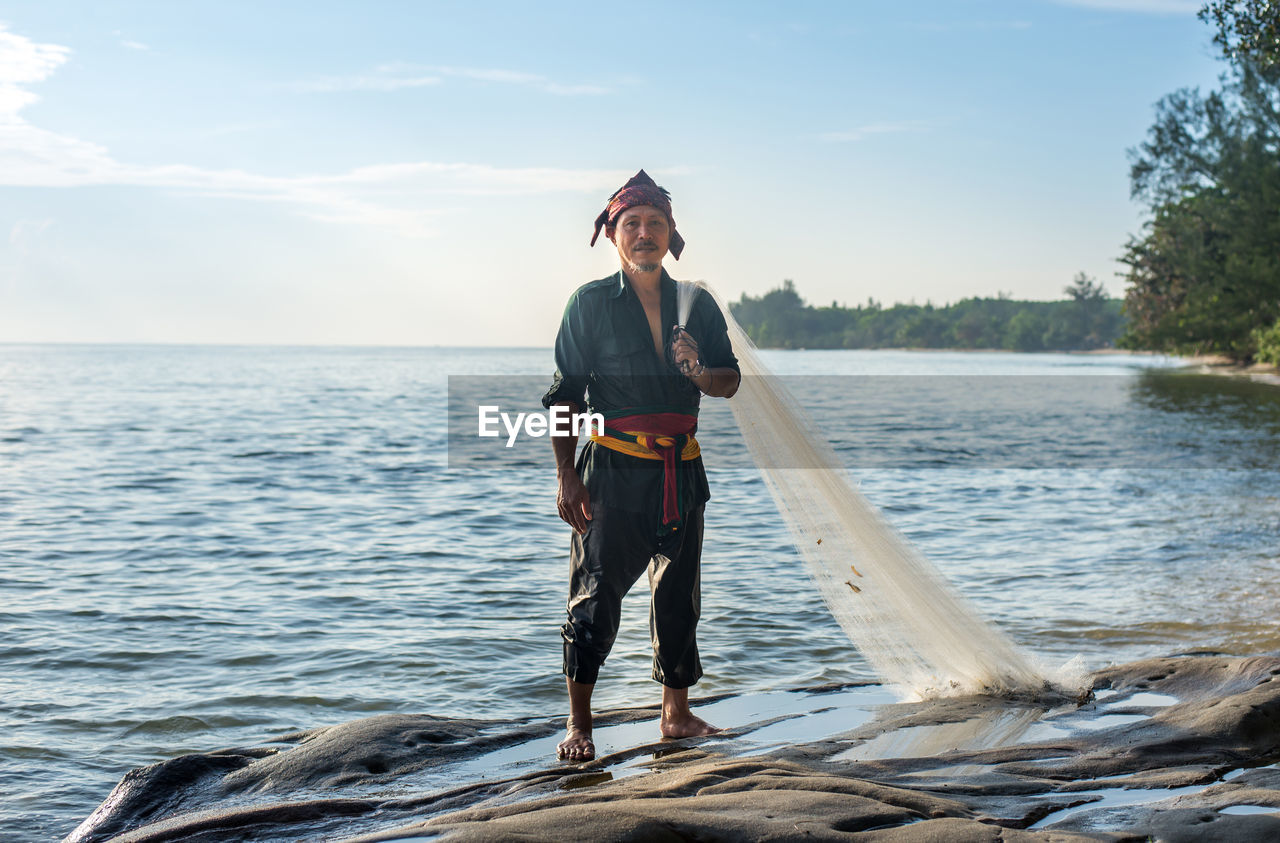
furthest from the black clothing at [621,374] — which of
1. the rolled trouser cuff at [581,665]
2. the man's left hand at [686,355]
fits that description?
the rolled trouser cuff at [581,665]

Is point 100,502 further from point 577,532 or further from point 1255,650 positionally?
point 1255,650

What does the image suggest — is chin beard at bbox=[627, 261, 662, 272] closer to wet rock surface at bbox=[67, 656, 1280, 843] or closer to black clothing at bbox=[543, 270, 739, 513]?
black clothing at bbox=[543, 270, 739, 513]

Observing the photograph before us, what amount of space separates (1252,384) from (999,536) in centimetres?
3357

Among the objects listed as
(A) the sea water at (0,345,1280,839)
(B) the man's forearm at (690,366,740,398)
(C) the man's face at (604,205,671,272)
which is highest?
(C) the man's face at (604,205,671,272)

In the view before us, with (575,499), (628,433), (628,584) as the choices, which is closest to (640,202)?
(628,433)

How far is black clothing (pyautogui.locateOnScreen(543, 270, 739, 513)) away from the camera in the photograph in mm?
3672

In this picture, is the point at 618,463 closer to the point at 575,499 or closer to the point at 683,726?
the point at 575,499

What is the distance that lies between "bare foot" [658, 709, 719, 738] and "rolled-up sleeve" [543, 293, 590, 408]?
1210mm

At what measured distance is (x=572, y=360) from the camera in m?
3.67

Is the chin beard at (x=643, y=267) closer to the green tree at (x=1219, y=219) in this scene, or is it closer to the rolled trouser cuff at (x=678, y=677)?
the rolled trouser cuff at (x=678, y=677)

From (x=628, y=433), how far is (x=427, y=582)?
4390 mm

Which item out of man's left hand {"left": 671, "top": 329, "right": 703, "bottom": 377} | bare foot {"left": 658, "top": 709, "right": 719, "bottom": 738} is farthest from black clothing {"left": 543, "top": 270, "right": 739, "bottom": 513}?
bare foot {"left": 658, "top": 709, "right": 719, "bottom": 738}

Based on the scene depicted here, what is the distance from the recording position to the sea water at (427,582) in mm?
4887

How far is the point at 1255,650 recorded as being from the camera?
17.8 ft
